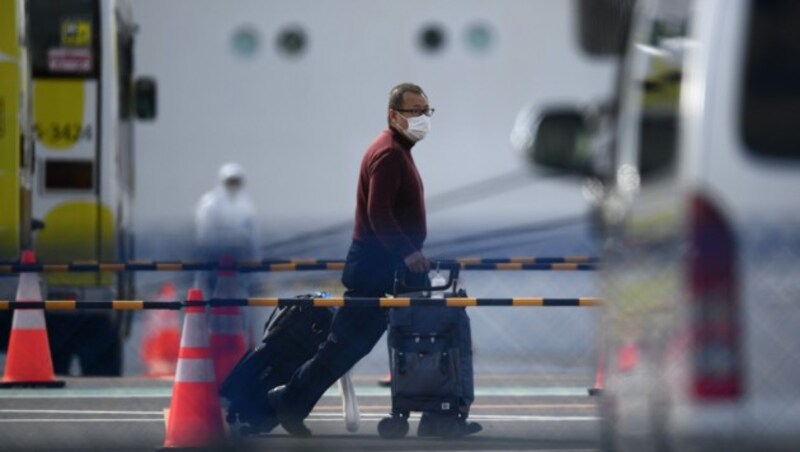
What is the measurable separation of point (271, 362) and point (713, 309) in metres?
5.18

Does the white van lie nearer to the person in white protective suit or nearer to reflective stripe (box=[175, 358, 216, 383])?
reflective stripe (box=[175, 358, 216, 383])

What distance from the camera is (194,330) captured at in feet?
34.2

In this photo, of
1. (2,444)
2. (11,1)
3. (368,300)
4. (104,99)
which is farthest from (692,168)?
(104,99)

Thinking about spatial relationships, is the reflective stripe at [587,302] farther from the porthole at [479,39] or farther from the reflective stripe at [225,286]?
the porthole at [479,39]

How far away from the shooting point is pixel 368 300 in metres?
10.2

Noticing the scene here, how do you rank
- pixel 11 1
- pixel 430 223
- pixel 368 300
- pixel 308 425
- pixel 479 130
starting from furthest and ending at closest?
1. pixel 479 130
2. pixel 430 223
3. pixel 11 1
4. pixel 308 425
5. pixel 368 300

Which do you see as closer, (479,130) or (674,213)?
(674,213)

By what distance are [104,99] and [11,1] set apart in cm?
189

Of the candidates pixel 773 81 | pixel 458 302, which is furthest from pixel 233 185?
pixel 773 81

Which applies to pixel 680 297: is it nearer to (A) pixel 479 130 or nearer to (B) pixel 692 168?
(B) pixel 692 168

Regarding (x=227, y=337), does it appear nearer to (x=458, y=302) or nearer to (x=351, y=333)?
(x=351, y=333)

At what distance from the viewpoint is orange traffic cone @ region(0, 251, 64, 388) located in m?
13.5

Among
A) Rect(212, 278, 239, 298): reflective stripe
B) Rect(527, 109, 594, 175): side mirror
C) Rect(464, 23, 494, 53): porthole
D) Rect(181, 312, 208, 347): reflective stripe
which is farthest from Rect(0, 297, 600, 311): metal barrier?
Rect(464, 23, 494, 53): porthole

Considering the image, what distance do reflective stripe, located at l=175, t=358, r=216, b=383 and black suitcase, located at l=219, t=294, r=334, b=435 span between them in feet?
0.44
